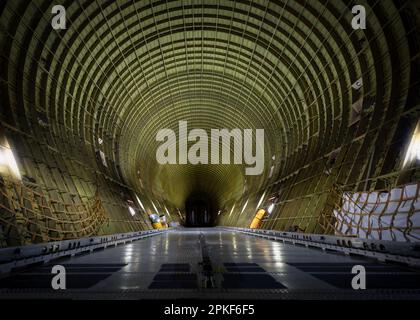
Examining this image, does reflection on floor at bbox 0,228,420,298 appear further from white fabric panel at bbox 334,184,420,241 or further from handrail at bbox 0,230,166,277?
white fabric panel at bbox 334,184,420,241

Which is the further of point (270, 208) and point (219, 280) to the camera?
point (270, 208)

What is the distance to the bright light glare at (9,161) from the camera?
877 cm

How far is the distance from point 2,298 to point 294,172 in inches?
667

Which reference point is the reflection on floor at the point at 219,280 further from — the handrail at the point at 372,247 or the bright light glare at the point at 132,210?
the bright light glare at the point at 132,210

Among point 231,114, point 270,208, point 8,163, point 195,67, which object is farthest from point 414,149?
point 231,114

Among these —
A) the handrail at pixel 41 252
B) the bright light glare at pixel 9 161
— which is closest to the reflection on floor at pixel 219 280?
the handrail at pixel 41 252

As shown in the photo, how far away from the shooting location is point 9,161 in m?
9.08

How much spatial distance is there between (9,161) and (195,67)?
14173mm

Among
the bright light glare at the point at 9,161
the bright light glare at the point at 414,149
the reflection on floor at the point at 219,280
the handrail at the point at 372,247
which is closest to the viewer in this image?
the reflection on floor at the point at 219,280

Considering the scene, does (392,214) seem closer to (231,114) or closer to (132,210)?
(132,210)

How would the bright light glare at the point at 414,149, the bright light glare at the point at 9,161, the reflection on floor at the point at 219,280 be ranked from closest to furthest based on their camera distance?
1. the reflection on floor at the point at 219,280
2. the bright light glare at the point at 414,149
3. the bright light glare at the point at 9,161

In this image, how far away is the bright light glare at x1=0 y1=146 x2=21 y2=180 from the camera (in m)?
8.77

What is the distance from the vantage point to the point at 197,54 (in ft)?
62.8

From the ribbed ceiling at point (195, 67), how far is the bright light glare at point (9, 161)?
2.10 meters
